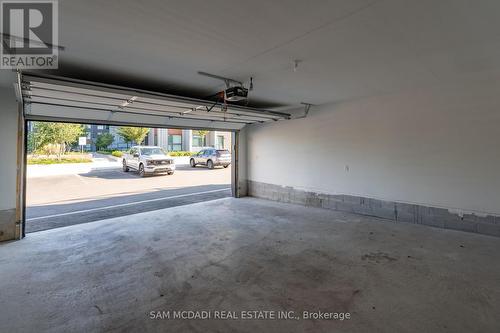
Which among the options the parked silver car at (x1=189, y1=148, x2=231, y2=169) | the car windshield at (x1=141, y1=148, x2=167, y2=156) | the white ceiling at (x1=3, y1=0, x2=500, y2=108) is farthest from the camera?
the parked silver car at (x1=189, y1=148, x2=231, y2=169)

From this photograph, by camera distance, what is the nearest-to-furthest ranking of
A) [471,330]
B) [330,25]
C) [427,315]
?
[471,330] < [427,315] < [330,25]

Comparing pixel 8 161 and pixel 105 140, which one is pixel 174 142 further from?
pixel 8 161

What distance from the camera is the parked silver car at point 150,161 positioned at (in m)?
11.5

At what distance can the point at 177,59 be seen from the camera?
119 inches

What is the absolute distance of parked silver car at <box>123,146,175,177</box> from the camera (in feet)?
37.6

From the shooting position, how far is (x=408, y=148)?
4.64 m

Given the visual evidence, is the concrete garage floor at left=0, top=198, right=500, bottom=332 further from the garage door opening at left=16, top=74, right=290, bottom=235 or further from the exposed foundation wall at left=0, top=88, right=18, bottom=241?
the garage door opening at left=16, top=74, right=290, bottom=235

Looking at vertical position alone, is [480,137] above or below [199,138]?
below

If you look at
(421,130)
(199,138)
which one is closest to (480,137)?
(421,130)

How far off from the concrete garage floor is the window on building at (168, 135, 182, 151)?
69.5 ft

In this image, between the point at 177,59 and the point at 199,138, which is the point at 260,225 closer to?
the point at 177,59

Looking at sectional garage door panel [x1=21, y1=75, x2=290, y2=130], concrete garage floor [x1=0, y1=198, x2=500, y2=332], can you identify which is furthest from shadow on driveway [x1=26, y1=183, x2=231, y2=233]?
sectional garage door panel [x1=21, y1=75, x2=290, y2=130]

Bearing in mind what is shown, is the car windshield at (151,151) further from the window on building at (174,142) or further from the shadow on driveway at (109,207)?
the window on building at (174,142)

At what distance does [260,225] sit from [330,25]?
3.52m
